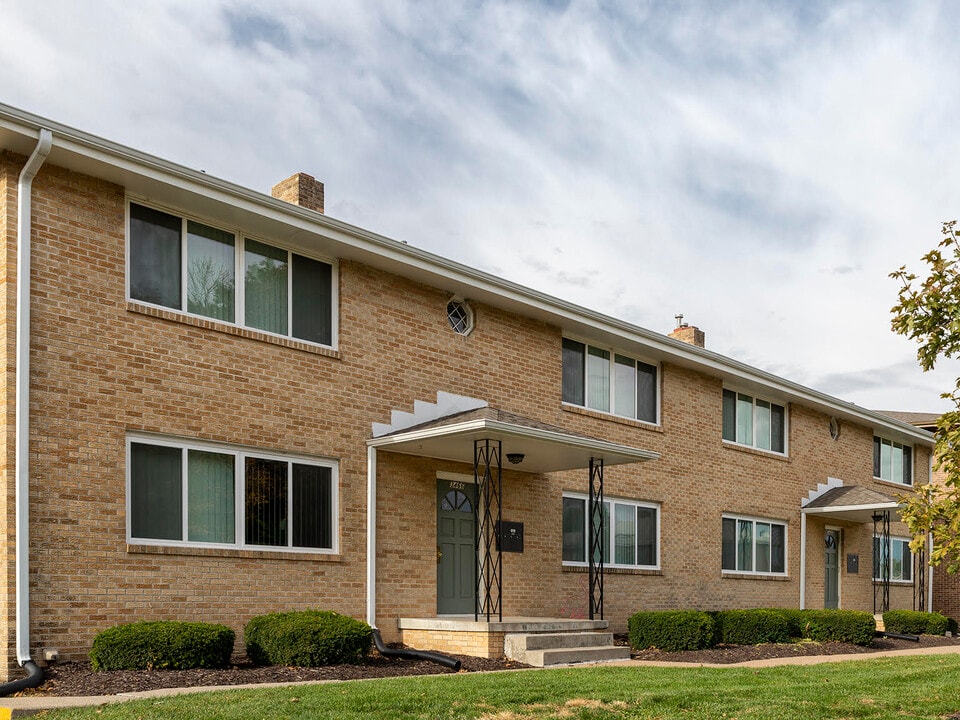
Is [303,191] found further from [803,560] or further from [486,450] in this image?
[803,560]

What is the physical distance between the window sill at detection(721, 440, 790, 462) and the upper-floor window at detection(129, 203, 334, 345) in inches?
443

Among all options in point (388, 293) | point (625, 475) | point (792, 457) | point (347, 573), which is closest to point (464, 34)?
point (388, 293)

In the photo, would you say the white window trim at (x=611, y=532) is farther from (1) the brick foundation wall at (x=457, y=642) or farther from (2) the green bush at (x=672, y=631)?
(1) the brick foundation wall at (x=457, y=642)

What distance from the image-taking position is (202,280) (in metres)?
12.8

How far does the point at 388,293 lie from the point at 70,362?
16.4 ft

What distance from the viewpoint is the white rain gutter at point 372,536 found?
13977 millimetres

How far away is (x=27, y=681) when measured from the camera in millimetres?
9836

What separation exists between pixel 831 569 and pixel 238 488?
1813cm

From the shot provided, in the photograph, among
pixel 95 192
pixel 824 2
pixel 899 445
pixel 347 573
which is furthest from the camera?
pixel 899 445

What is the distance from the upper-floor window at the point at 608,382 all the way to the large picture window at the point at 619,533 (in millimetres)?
1821

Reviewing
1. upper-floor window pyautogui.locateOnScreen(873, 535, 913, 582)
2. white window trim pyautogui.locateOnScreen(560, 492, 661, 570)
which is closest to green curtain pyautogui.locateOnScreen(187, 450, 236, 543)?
white window trim pyautogui.locateOnScreen(560, 492, 661, 570)

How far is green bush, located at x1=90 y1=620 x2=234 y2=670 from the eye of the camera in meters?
10.5

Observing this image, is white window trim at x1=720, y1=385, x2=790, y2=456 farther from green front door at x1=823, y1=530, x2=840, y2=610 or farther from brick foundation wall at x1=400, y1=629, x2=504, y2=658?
brick foundation wall at x1=400, y1=629, x2=504, y2=658

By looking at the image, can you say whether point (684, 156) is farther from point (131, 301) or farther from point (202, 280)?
point (131, 301)
